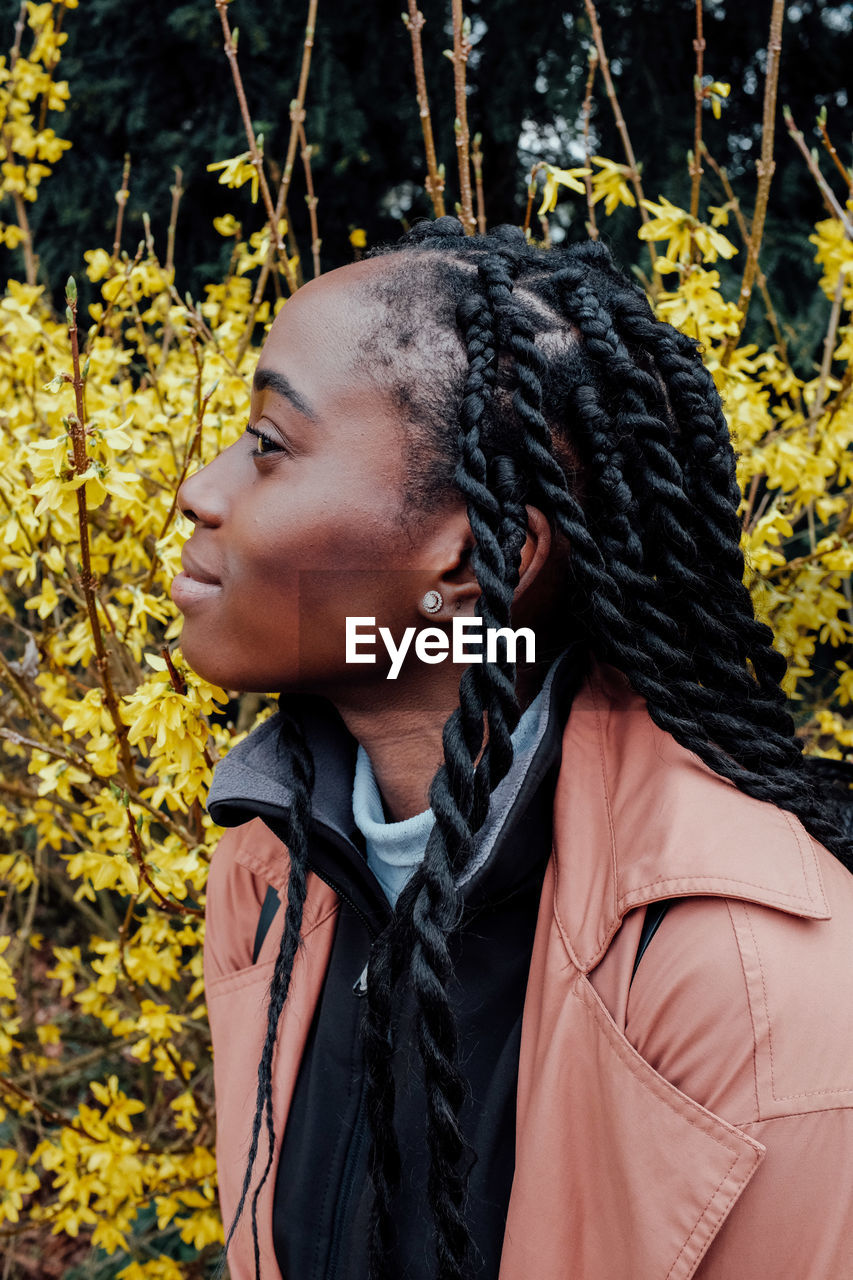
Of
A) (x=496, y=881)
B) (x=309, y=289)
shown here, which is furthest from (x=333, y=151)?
(x=496, y=881)

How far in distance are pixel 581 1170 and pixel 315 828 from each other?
48 centimetres

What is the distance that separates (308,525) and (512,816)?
0.41 meters

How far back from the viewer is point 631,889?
989mm

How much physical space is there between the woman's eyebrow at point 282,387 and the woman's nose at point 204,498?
120mm

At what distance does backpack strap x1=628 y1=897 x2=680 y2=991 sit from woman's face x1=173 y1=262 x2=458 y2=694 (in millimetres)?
430

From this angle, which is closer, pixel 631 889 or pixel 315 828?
pixel 631 889

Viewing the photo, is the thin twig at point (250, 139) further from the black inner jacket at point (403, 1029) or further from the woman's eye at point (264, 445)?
the black inner jacket at point (403, 1029)

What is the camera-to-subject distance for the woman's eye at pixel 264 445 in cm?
120

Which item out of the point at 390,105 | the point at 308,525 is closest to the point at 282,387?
the point at 308,525

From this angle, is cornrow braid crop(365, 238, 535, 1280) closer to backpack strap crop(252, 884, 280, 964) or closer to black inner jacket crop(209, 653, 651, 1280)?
black inner jacket crop(209, 653, 651, 1280)

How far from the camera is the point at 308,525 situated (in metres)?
1.16

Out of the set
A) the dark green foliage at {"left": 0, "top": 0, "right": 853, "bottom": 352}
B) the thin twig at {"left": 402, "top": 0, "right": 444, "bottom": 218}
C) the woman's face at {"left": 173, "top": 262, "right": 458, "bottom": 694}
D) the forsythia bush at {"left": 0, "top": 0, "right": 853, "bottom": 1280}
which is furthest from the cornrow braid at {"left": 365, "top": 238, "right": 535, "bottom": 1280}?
the dark green foliage at {"left": 0, "top": 0, "right": 853, "bottom": 352}

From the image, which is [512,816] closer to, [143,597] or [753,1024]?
[753,1024]

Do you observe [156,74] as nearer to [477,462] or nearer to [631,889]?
[477,462]
